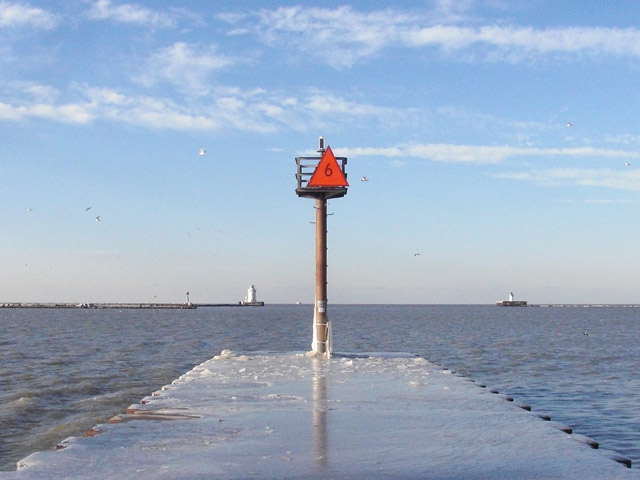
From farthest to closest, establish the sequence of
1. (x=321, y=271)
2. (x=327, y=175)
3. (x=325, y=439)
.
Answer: (x=321, y=271), (x=327, y=175), (x=325, y=439)

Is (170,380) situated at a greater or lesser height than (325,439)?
lesser

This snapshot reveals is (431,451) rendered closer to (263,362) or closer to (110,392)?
(263,362)

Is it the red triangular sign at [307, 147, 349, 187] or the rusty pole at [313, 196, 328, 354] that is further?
the rusty pole at [313, 196, 328, 354]

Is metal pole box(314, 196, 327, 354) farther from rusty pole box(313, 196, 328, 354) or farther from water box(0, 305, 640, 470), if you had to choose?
water box(0, 305, 640, 470)

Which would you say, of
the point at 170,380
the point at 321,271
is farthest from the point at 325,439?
the point at 170,380

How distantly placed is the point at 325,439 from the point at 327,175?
489 inches

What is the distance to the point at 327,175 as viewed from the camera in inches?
779

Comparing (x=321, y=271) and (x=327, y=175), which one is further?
(x=321, y=271)

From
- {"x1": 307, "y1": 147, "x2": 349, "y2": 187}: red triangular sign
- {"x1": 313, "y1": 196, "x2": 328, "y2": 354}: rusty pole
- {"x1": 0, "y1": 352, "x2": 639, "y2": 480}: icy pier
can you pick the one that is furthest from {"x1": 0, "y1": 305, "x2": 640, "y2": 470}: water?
{"x1": 307, "y1": 147, "x2": 349, "y2": 187}: red triangular sign

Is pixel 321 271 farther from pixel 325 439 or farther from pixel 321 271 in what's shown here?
pixel 325 439

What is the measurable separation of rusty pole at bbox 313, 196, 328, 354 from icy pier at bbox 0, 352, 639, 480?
6.66 meters

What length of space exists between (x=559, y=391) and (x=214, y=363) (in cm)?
991

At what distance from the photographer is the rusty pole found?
66.0 feet

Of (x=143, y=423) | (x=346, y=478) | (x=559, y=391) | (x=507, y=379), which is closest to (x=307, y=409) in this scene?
(x=143, y=423)
